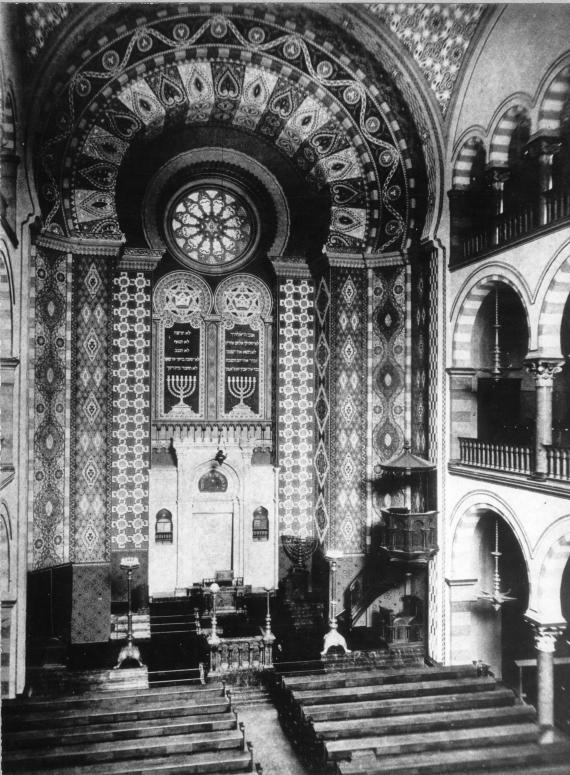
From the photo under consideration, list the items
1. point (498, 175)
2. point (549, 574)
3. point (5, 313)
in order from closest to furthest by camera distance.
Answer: point (5, 313)
point (549, 574)
point (498, 175)

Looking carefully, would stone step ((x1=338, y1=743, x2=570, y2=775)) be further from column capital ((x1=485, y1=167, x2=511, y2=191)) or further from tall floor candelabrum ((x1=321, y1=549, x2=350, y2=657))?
column capital ((x1=485, y1=167, x2=511, y2=191))

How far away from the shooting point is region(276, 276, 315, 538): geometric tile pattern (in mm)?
18250

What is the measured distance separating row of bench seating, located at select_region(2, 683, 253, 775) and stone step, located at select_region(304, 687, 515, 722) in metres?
1.50

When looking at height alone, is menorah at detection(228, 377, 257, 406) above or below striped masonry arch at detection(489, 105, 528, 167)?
below

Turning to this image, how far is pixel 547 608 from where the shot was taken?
1233cm

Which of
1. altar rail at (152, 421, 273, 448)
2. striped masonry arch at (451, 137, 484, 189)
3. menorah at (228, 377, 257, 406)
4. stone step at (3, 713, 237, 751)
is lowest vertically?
stone step at (3, 713, 237, 751)

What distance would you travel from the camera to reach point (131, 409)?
56.2ft

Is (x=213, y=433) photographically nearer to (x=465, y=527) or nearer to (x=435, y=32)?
(x=465, y=527)

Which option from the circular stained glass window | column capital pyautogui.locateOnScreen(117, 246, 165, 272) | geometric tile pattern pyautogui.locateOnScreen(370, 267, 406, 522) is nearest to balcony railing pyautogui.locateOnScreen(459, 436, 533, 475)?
geometric tile pattern pyautogui.locateOnScreen(370, 267, 406, 522)

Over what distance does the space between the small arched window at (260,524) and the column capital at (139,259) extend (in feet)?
22.9

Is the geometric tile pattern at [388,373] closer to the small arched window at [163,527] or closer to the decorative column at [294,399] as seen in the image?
the decorative column at [294,399]

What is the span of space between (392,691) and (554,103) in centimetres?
1082

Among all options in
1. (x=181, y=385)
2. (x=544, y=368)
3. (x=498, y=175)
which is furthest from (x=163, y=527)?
(x=498, y=175)

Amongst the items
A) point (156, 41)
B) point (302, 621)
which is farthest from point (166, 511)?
point (156, 41)
